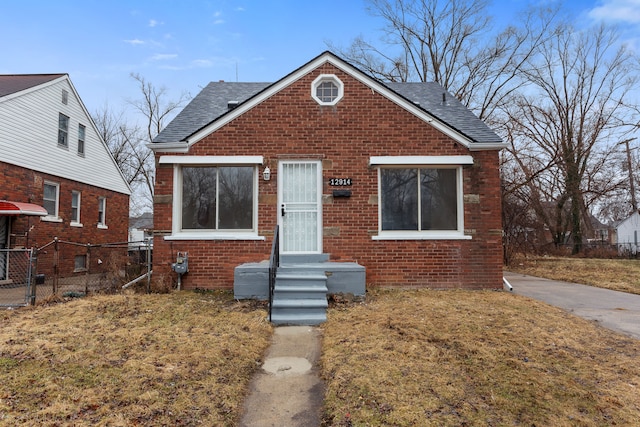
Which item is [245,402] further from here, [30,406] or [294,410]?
[30,406]

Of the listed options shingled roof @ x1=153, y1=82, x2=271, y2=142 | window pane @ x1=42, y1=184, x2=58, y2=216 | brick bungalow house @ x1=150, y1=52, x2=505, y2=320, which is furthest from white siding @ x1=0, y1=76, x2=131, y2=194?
brick bungalow house @ x1=150, y1=52, x2=505, y2=320

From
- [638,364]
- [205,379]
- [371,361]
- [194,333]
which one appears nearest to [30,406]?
[205,379]

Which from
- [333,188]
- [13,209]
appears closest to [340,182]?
[333,188]

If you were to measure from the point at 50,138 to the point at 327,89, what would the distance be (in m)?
10.7

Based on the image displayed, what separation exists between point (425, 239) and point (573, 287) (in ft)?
15.5

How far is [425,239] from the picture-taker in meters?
8.63

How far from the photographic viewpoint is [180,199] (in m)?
8.77

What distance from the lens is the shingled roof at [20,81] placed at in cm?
1234

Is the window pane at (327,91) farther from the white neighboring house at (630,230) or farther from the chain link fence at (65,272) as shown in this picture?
the white neighboring house at (630,230)

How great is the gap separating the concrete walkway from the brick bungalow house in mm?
3683

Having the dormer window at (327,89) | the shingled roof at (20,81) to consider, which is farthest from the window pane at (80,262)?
the dormer window at (327,89)

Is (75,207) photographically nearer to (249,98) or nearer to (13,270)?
(13,270)

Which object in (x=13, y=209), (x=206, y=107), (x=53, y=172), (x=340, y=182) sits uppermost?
(x=206, y=107)

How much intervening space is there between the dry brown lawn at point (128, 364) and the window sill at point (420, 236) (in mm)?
3473
